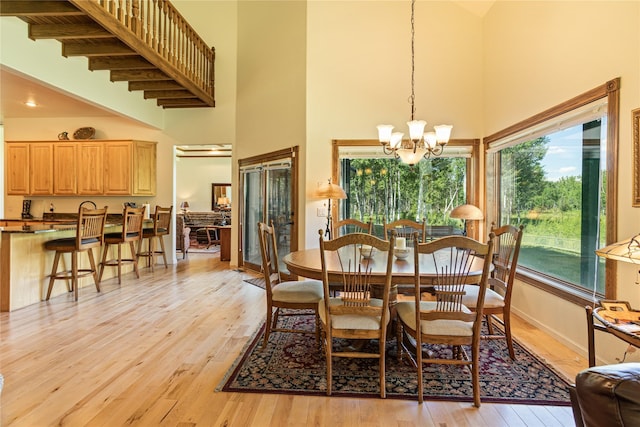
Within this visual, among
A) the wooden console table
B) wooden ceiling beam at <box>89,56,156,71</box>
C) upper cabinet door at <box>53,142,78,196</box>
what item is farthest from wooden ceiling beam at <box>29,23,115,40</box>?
the wooden console table

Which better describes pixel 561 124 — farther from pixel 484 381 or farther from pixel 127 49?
pixel 127 49

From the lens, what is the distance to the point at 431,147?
3117 mm

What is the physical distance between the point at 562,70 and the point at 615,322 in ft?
7.24

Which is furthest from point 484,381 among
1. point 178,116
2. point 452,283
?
point 178,116

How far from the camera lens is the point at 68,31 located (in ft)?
11.6

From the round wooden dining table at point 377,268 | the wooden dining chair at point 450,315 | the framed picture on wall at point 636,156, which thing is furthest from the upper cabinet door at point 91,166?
the framed picture on wall at point 636,156

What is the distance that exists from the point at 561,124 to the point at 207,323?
3771 millimetres

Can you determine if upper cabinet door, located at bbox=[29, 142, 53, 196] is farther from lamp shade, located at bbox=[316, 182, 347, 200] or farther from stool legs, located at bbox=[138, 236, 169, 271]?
lamp shade, located at bbox=[316, 182, 347, 200]

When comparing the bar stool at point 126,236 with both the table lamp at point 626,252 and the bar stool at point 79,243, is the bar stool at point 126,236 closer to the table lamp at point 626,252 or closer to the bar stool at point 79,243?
the bar stool at point 79,243

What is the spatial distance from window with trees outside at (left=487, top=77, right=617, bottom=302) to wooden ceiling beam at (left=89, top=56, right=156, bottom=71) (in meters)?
4.62

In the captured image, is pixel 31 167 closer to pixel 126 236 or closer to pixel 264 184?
pixel 126 236

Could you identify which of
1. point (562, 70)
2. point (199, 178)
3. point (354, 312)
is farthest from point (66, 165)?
point (562, 70)

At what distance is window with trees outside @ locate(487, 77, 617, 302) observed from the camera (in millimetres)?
2594

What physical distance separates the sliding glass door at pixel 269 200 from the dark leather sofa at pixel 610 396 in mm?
4133
